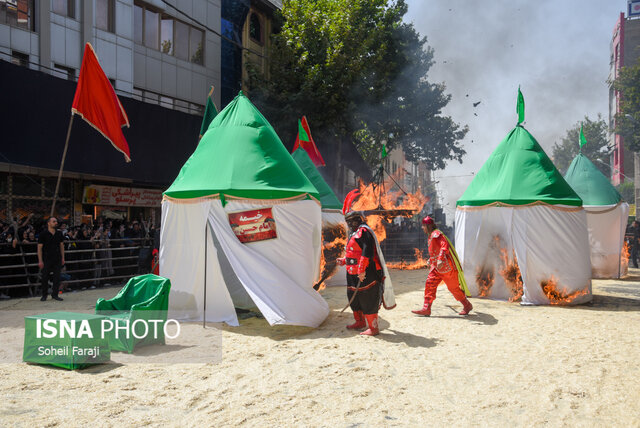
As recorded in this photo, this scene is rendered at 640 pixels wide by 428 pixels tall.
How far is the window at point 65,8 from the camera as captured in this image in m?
15.8

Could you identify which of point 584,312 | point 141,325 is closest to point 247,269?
point 141,325

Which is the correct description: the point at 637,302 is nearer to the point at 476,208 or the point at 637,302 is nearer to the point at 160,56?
the point at 476,208

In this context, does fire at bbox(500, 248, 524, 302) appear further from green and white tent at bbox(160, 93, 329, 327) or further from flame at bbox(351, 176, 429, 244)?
flame at bbox(351, 176, 429, 244)

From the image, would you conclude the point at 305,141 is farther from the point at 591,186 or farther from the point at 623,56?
the point at 623,56

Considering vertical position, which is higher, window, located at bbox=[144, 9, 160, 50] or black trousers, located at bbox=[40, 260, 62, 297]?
window, located at bbox=[144, 9, 160, 50]

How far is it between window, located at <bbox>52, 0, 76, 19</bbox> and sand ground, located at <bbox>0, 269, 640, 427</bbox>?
1101 cm

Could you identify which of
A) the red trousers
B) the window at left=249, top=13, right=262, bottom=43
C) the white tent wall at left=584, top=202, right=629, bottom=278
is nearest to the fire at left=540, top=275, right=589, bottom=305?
the red trousers

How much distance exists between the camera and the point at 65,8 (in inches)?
635

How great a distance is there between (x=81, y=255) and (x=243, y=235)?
21.2 feet

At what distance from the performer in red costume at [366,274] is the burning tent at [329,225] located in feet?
18.6

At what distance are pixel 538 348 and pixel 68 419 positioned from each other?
18.6ft

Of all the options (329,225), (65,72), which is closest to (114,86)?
(65,72)

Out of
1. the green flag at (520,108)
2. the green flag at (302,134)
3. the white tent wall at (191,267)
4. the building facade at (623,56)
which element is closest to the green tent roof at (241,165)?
the white tent wall at (191,267)

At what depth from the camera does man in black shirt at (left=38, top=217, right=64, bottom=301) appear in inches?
411
